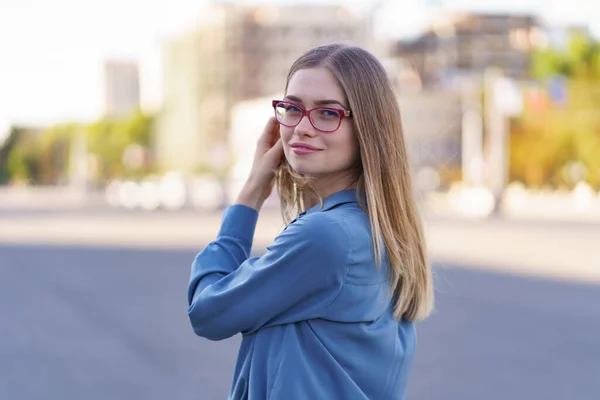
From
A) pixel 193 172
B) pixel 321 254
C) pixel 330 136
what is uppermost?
pixel 330 136

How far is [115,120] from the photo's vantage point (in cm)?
15288

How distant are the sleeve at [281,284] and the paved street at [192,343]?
3.35 meters

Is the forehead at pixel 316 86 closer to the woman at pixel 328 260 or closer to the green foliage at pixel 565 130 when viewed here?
the woman at pixel 328 260

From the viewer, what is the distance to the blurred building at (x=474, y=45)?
11838 cm

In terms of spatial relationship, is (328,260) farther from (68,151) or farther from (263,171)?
(68,151)

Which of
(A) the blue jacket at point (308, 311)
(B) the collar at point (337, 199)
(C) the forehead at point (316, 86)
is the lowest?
(A) the blue jacket at point (308, 311)

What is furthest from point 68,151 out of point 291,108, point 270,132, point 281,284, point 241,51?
point 281,284

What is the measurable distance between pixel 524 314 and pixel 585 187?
40.5 metres

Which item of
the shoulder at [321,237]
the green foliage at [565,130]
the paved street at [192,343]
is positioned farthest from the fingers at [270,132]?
the green foliage at [565,130]

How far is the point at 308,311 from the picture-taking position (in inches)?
70.5

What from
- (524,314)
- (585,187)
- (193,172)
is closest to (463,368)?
(524,314)

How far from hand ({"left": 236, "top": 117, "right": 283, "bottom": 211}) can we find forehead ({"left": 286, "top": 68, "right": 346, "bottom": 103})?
0.18 m

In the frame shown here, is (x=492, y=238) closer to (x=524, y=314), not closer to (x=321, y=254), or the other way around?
(x=524, y=314)

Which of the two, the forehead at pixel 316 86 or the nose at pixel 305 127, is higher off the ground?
the forehead at pixel 316 86
